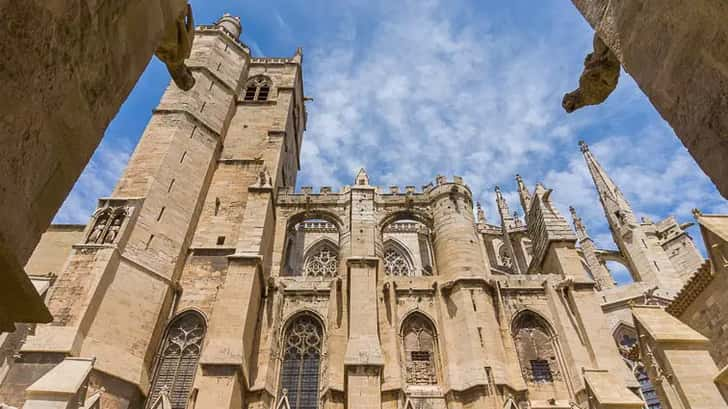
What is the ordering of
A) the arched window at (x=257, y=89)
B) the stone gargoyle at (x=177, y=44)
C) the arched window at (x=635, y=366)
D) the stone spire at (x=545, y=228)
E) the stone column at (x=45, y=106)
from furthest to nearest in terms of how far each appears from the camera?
the arched window at (x=257, y=89)
the stone spire at (x=545, y=228)
the arched window at (x=635, y=366)
the stone gargoyle at (x=177, y=44)
the stone column at (x=45, y=106)

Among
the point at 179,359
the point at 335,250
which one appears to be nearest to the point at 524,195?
the point at 335,250

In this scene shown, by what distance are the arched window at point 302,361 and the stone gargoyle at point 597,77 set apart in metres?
→ 11.1

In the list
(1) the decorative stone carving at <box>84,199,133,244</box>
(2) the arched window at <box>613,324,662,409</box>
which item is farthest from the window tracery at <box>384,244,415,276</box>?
(1) the decorative stone carving at <box>84,199,133,244</box>

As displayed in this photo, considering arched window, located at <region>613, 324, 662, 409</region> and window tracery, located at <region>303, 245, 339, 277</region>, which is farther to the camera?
window tracery, located at <region>303, 245, 339, 277</region>

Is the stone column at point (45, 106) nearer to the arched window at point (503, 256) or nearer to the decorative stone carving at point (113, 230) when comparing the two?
the decorative stone carving at point (113, 230)

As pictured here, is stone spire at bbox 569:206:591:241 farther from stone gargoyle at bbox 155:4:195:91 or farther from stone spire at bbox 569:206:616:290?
stone gargoyle at bbox 155:4:195:91

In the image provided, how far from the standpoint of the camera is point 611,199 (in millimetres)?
23625

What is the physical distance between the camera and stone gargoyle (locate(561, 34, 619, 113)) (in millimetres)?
3354

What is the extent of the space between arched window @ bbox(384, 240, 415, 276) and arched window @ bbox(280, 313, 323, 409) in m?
8.42

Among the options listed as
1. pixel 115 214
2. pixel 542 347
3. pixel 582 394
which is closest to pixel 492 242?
pixel 542 347

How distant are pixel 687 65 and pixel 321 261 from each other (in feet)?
66.8

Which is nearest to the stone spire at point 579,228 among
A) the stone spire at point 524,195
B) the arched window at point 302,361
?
the stone spire at point 524,195

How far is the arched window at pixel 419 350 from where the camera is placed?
12930mm

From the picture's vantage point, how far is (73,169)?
7.81ft
